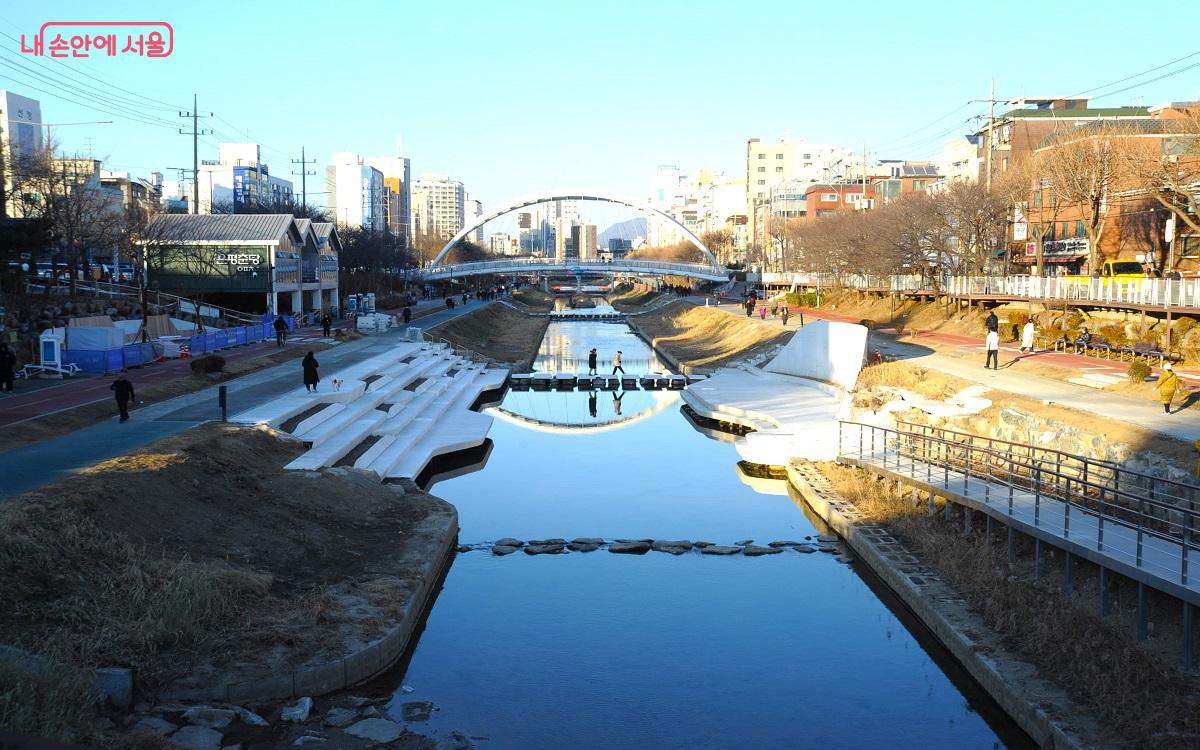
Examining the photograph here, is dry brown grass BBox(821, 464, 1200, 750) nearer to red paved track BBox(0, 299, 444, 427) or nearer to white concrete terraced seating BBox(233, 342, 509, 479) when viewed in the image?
white concrete terraced seating BBox(233, 342, 509, 479)

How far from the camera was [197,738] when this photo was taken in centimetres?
978

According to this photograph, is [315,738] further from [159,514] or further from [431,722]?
[159,514]

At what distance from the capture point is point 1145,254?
150 feet

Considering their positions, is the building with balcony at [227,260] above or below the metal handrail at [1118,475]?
above

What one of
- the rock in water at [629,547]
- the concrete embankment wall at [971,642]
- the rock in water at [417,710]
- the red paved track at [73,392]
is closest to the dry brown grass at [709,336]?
the red paved track at [73,392]

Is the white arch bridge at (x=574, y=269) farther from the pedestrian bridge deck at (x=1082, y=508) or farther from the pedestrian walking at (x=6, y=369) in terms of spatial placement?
the pedestrian bridge deck at (x=1082, y=508)

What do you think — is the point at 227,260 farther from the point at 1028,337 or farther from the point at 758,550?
the point at 758,550

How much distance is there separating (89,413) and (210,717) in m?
14.7

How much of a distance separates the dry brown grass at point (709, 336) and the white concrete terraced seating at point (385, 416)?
51.8ft

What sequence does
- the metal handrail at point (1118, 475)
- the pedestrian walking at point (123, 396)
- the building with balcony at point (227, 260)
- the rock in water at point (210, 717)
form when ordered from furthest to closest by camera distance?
the building with balcony at point (227, 260) < the pedestrian walking at point (123, 396) < the metal handrail at point (1118, 475) < the rock in water at point (210, 717)

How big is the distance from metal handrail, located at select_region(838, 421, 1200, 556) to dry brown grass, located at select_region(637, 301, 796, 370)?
2758 cm

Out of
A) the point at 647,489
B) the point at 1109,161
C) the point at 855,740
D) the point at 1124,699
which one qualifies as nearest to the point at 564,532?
the point at 647,489

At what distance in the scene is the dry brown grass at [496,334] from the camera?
56.7 meters

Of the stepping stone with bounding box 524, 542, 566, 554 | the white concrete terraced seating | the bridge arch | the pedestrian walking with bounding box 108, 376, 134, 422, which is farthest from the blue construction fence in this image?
the bridge arch
